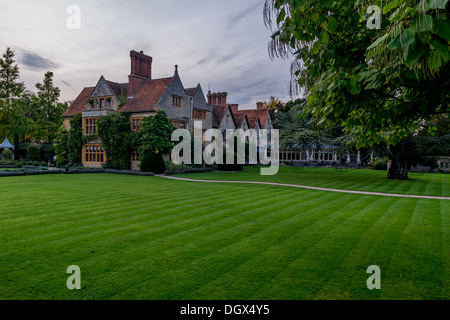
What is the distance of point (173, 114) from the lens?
106 feet

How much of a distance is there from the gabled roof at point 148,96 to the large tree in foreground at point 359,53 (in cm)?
2665

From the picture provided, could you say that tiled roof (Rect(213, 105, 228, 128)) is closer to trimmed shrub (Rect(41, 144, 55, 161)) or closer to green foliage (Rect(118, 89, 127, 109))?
green foliage (Rect(118, 89, 127, 109))

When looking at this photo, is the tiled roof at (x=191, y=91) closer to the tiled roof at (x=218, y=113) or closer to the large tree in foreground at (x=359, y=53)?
the tiled roof at (x=218, y=113)

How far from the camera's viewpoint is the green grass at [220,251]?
13.8ft

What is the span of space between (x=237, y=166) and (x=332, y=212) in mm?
22697

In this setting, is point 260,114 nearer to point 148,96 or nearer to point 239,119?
point 239,119

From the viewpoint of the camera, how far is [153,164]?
89.6 ft

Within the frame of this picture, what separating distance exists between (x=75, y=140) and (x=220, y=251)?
113 ft

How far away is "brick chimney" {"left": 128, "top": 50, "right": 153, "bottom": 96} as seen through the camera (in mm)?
34156

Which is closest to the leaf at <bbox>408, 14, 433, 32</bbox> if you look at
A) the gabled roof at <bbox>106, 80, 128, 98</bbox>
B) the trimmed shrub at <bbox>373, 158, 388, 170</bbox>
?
the gabled roof at <bbox>106, 80, 128, 98</bbox>

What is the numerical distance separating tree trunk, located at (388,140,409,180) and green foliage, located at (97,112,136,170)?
81.8ft
